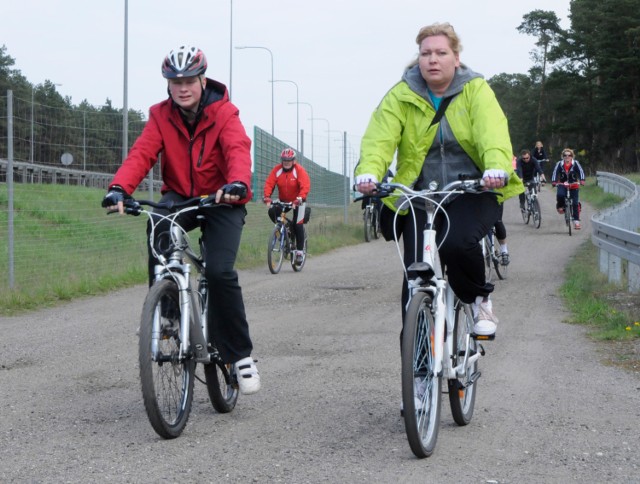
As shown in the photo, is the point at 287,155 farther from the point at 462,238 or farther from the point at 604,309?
the point at 462,238

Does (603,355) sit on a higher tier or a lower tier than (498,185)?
lower

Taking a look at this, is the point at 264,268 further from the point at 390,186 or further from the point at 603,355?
the point at 390,186

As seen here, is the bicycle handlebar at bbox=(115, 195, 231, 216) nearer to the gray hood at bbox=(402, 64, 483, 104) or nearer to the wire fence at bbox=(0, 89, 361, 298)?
the gray hood at bbox=(402, 64, 483, 104)

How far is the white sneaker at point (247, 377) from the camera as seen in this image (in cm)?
593

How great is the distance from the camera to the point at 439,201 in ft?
17.5

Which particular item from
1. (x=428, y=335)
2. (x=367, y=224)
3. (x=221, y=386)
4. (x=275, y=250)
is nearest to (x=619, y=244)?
(x=275, y=250)

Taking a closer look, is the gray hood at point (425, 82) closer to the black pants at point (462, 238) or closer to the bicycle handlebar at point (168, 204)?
the black pants at point (462, 238)

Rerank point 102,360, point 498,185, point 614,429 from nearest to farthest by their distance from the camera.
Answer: point 498,185 → point 614,429 → point 102,360

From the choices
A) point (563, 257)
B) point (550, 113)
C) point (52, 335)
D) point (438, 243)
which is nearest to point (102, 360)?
point (52, 335)

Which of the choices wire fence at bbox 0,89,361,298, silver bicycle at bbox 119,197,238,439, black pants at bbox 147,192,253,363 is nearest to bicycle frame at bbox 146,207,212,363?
silver bicycle at bbox 119,197,238,439

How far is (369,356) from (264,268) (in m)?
9.66

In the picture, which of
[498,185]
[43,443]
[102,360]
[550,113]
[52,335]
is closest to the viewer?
[498,185]

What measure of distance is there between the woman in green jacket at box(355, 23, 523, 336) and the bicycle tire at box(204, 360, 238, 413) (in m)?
1.18

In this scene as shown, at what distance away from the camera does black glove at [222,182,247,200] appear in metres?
5.45
